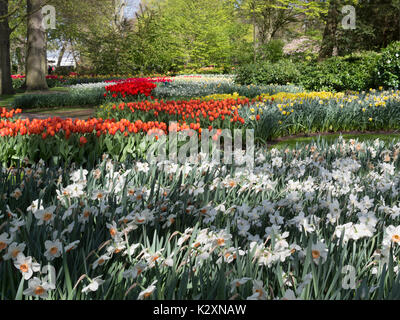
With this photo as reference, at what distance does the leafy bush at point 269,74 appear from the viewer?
15380 mm

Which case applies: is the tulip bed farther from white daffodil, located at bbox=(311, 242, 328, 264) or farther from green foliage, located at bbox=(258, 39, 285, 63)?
green foliage, located at bbox=(258, 39, 285, 63)

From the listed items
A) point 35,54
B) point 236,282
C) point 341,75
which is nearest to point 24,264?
point 236,282

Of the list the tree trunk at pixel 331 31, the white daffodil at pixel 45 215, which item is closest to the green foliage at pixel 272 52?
the tree trunk at pixel 331 31

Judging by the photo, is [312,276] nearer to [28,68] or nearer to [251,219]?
[251,219]

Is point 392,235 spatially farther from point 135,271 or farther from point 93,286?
point 93,286

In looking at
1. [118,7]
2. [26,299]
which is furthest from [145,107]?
[118,7]

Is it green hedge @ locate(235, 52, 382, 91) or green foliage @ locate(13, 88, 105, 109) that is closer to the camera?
green hedge @ locate(235, 52, 382, 91)

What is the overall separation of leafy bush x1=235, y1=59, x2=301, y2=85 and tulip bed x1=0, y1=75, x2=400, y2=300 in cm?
1169

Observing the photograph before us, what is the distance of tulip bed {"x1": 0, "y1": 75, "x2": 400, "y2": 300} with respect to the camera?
4.66 feet

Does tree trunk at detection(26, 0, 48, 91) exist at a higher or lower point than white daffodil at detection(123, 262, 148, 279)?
higher

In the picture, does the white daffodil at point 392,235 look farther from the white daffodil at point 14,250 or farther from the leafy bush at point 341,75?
the leafy bush at point 341,75

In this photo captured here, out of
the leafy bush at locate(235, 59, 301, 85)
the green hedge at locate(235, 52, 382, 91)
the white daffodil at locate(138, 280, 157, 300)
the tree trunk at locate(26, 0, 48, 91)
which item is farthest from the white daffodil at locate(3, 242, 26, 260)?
the tree trunk at locate(26, 0, 48, 91)

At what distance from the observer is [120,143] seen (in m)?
4.53

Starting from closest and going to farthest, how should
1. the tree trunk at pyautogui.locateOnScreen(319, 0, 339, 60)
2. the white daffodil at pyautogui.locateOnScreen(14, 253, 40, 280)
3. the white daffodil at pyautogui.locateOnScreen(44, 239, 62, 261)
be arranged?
the white daffodil at pyautogui.locateOnScreen(14, 253, 40, 280) < the white daffodil at pyautogui.locateOnScreen(44, 239, 62, 261) < the tree trunk at pyautogui.locateOnScreen(319, 0, 339, 60)
